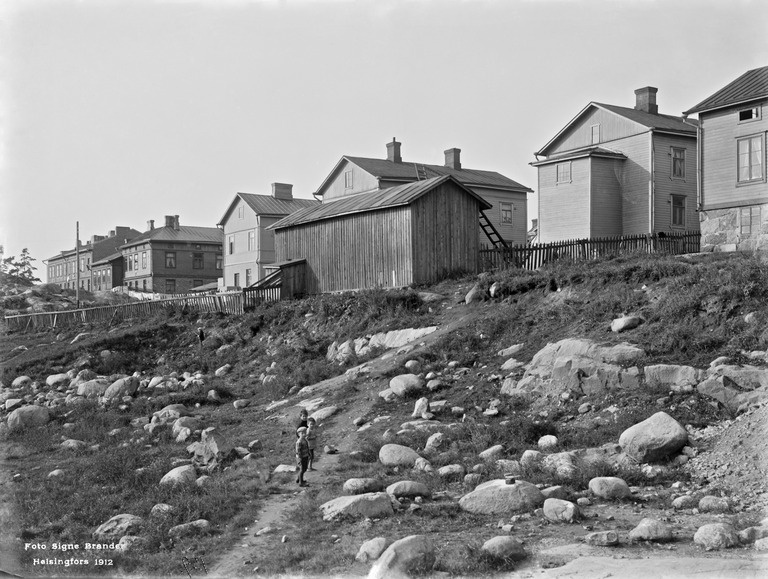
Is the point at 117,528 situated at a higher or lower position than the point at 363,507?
lower

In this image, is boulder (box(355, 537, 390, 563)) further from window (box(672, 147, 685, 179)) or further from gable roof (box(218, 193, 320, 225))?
gable roof (box(218, 193, 320, 225))

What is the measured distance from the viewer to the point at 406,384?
55.4 feet

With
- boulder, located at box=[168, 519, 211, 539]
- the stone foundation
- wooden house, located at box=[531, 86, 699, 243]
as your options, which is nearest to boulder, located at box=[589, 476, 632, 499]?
boulder, located at box=[168, 519, 211, 539]

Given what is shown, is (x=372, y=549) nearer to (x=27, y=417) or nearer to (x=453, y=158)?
(x=27, y=417)

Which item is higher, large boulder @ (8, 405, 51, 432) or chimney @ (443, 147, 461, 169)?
chimney @ (443, 147, 461, 169)

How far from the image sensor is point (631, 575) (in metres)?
7.63

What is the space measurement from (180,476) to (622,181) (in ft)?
94.1

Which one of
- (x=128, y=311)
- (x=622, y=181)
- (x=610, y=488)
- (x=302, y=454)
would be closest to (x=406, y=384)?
(x=302, y=454)

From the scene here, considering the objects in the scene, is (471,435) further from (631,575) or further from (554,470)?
(631,575)

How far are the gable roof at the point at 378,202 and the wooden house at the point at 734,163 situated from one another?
27.3 ft

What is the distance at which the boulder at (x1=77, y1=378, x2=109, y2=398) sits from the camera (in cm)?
2300

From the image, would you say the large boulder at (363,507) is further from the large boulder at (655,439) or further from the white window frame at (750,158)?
the white window frame at (750,158)

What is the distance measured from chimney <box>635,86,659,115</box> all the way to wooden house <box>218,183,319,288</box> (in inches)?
998

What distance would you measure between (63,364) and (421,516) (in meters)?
21.5
